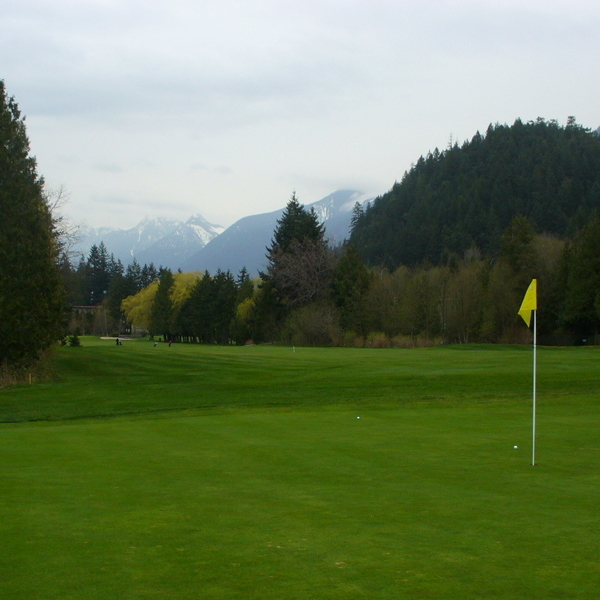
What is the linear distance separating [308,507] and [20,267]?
24466 millimetres

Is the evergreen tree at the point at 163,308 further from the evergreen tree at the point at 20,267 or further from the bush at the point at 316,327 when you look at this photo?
the evergreen tree at the point at 20,267

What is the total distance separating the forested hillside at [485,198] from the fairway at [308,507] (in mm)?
110272

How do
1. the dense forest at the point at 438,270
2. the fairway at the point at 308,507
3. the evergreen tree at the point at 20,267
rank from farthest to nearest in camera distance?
the dense forest at the point at 438,270
the evergreen tree at the point at 20,267
the fairway at the point at 308,507

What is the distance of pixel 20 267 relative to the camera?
29250 millimetres

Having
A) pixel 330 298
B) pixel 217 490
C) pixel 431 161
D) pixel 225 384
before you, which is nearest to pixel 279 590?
pixel 217 490

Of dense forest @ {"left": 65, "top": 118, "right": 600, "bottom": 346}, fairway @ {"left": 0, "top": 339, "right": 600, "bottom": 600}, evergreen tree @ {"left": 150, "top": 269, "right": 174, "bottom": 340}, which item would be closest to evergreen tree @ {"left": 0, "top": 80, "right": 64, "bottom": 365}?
fairway @ {"left": 0, "top": 339, "right": 600, "bottom": 600}

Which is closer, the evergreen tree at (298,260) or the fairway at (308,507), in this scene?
the fairway at (308,507)

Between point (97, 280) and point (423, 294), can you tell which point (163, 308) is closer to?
point (423, 294)

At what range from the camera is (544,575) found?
552 cm

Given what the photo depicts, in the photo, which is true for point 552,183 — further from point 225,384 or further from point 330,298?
point 225,384

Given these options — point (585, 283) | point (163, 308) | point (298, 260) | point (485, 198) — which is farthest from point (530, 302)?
point (485, 198)

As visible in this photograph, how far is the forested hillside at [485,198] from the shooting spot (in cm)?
13125

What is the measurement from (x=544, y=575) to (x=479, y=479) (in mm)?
4023

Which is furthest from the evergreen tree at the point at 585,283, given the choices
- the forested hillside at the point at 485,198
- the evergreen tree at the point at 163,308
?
the evergreen tree at the point at 163,308
